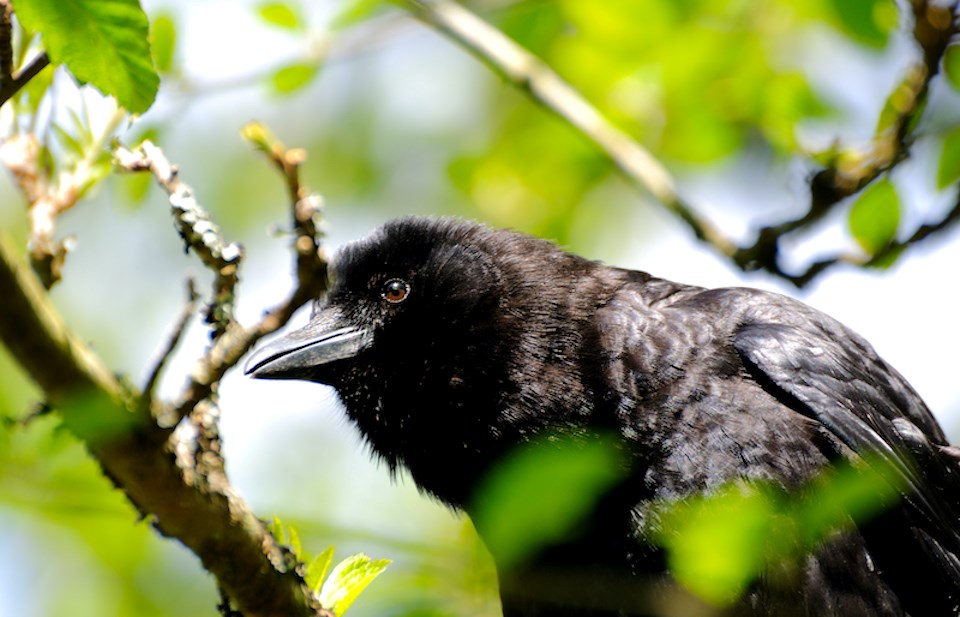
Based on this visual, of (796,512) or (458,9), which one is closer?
(796,512)

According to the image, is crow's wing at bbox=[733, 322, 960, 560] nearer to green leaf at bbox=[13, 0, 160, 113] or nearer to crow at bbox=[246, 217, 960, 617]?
crow at bbox=[246, 217, 960, 617]

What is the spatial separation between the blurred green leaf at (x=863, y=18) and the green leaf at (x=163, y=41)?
1.99 metres

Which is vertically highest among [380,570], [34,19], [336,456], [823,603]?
[34,19]

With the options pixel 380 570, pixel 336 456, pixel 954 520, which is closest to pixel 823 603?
pixel 954 520

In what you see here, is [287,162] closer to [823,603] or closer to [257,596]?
[257,596]

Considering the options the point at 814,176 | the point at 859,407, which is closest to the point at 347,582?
the point at 859,407

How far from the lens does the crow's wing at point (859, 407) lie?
12.4ft

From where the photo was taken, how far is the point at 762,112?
4652 millimetres

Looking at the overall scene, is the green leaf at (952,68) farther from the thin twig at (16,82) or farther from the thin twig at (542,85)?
the thin twig at (16,82)

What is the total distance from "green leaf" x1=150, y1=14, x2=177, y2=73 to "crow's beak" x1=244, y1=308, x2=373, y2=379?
0.96 meters

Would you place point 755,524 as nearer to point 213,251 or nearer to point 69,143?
point 213,251

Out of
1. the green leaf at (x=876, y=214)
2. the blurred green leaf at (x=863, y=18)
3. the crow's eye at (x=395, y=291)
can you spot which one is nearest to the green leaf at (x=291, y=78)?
the crow's eye at (x=395, y=291)

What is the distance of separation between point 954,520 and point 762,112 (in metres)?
1.66

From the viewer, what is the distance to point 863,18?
3752 mm
